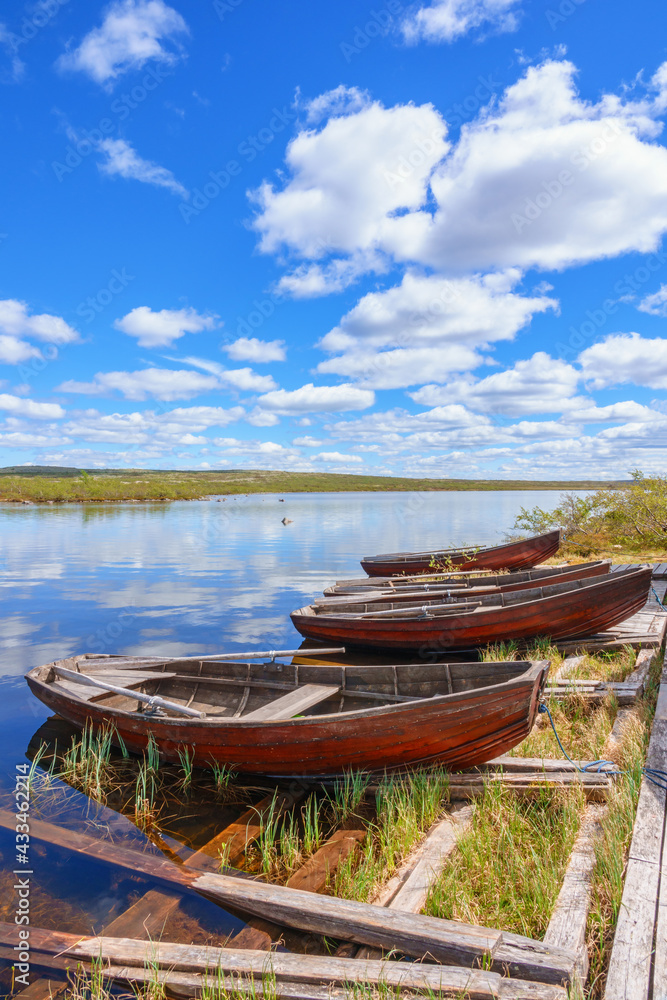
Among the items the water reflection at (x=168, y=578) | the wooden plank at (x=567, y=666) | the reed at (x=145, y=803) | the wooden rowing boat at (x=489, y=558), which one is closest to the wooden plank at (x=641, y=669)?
the wooden plank at (x=567, y=666)

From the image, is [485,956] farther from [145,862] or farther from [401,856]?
[145,862]

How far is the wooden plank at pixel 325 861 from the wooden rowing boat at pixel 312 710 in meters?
0.76

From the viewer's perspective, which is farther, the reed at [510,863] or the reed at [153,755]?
the reed at [153,755]

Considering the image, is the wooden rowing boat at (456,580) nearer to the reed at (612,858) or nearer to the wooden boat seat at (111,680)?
the wooden boat seat at (111,680)

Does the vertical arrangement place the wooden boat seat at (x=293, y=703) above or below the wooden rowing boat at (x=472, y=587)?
below

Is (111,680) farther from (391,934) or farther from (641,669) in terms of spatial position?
(641,669)

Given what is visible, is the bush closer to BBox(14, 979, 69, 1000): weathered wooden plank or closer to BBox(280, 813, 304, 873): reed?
BBox(280, 813, 304, 873): reed

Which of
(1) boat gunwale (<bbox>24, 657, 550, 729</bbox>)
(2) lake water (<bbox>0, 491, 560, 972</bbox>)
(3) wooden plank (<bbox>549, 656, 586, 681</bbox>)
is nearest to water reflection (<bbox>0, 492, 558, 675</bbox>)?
(2) lake water (<bbox>0, 491, 560, 972</bbox>)

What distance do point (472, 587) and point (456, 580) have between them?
4.31 ft

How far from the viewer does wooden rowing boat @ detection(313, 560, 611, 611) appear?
45.3ft

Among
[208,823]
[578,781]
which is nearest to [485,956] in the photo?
[578,781]

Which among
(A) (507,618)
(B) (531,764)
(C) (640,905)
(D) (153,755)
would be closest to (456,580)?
(A) (507,618)

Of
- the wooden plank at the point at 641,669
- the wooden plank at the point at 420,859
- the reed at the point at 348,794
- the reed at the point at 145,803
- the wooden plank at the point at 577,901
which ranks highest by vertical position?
the wooden plank at the point at 641,669

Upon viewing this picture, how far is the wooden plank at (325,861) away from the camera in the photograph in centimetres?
519
